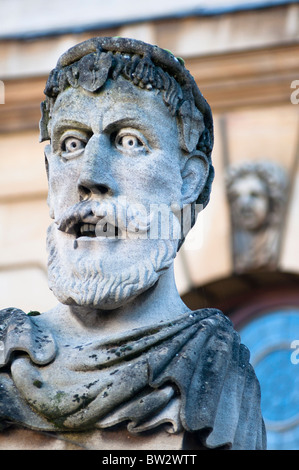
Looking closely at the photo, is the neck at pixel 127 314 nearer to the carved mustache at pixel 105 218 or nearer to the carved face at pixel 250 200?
the carved mustache at pixel 105 218

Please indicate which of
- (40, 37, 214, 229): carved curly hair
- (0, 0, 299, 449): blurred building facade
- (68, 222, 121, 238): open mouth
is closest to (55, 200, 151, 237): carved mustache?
(68, 222, 121, 238): open mouth

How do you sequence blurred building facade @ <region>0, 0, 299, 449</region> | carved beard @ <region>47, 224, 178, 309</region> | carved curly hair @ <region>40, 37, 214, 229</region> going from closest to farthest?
carved beard @ <region>47, 224, 178, 309</region>
carved curly hair @ <region>40, 37, 214, 229</region>
blurred building facade @ <region>0, 0, 299, 449</region>

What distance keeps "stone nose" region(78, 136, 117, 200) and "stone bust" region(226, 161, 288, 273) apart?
22.4 ft

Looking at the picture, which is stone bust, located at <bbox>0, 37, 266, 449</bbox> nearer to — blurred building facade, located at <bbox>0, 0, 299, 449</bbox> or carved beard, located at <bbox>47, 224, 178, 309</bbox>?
carved beard, located at <bbox>47, 224, 178, 309</bbox>

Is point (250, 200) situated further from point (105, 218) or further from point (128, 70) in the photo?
point (105, 218)

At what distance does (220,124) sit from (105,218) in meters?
7.29

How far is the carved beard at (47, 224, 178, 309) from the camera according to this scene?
5.19 meters

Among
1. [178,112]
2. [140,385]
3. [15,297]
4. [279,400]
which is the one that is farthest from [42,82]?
[140,385]

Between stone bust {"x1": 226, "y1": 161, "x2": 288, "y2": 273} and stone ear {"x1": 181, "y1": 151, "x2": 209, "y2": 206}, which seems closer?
stone ear {"x1": 181, "y1": 151, "x2": 209, "y2": 206}

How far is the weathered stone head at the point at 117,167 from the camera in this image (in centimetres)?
525

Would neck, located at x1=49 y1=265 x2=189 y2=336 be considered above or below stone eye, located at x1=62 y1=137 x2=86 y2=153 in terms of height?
below

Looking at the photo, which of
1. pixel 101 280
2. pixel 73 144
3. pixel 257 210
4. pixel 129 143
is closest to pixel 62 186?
pixel 73 144

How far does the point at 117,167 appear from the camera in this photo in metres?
5.34
